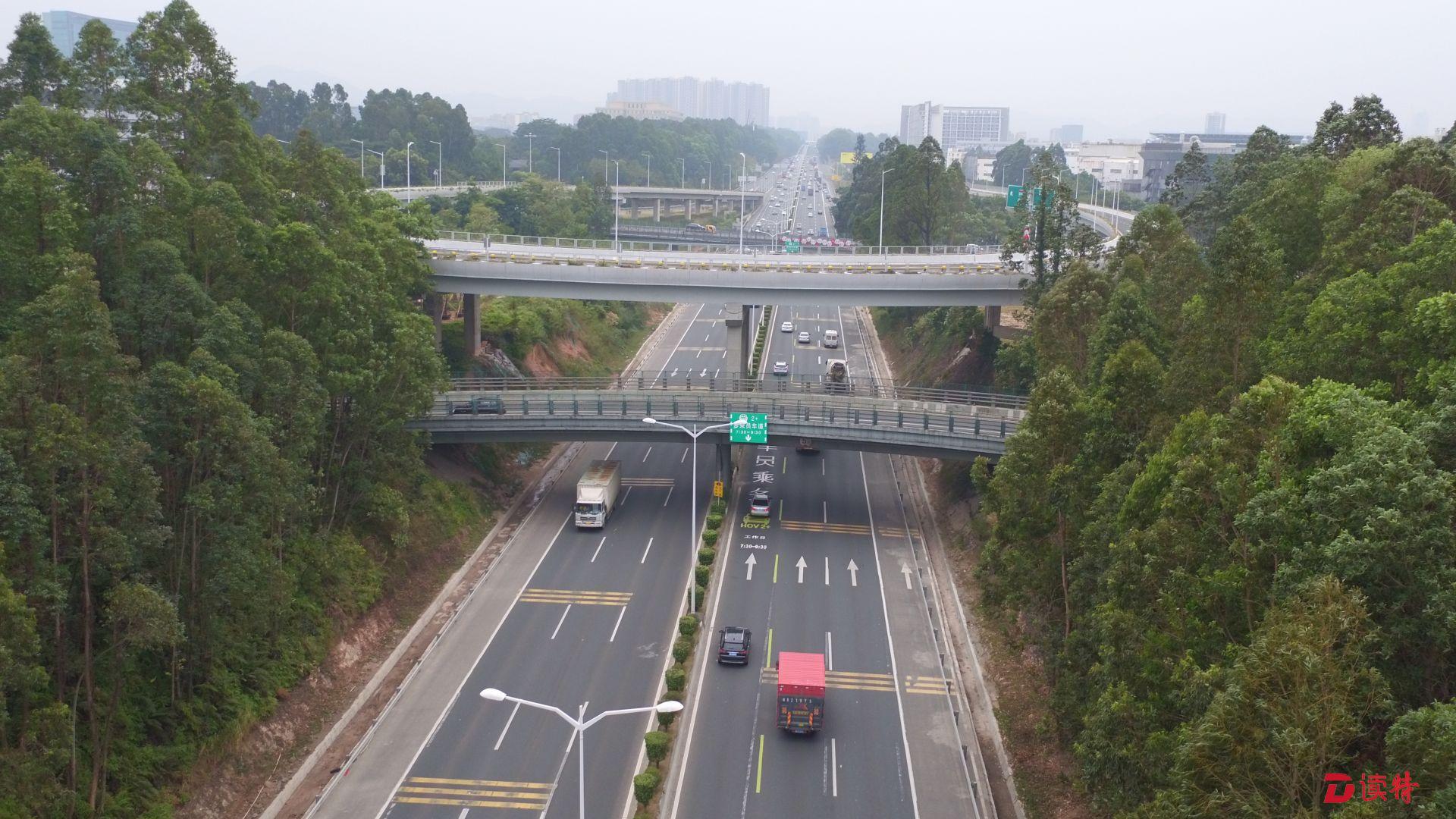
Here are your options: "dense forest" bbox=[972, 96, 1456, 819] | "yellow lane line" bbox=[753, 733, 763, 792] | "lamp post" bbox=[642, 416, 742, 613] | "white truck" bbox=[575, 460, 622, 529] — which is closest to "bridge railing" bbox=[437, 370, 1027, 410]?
"white truck" bbox=[575, 460, 622, 529]

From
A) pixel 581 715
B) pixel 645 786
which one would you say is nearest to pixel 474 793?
pixel 645 786

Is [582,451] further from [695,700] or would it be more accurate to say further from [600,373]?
[695,700]

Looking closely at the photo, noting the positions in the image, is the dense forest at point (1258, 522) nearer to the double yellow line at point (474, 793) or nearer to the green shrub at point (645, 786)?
the green shrub at point (645, 786)

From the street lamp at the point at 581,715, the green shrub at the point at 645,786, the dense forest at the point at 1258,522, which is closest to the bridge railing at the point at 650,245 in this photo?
the dense forest at the point at 1258,522

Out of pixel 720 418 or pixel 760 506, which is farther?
pixel 720 418

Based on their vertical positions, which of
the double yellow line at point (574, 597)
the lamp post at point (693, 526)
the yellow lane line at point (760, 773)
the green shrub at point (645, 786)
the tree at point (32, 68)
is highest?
the tree at point (32, 68)

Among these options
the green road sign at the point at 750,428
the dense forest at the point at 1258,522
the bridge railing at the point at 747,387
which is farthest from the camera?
the bridge railing at the point at 747,387

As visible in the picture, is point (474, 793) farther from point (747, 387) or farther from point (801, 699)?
point (747, 387)
